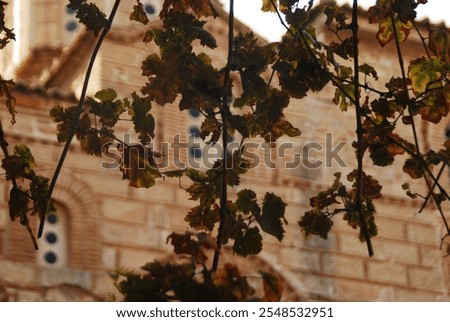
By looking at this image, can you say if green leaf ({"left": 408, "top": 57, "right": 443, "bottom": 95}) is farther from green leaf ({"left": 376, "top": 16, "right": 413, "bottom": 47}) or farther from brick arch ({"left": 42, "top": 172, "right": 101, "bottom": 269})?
brick arch ({"left": 42, "top": 172, "right": 101, "bottom": 269})

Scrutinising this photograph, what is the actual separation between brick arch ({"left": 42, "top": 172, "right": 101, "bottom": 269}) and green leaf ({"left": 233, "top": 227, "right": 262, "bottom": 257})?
294 inches

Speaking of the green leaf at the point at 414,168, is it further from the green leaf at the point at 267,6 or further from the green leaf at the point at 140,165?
the green leaf at the point at 140,165

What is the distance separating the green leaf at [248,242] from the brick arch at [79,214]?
7464 millimetres

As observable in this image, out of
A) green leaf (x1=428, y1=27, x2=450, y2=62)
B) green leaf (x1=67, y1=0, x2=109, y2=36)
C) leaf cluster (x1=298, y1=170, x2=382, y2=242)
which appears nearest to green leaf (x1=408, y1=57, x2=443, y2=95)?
green leaf (x1=428, y1=27, x2=450, y2=62)

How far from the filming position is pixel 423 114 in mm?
3977

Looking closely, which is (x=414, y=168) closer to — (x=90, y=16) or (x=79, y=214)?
(x=90, y=16)

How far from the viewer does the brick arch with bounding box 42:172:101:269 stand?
11000mm

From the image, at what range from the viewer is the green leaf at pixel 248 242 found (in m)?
3.59

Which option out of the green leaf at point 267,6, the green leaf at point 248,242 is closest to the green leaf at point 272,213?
the green leaf at point 248,242

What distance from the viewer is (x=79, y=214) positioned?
1116cm

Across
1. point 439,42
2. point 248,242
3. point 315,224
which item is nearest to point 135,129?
point 248,242

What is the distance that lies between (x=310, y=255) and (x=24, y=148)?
8212 mm

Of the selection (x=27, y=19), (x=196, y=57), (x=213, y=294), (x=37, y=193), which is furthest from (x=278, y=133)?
(x=27, y=19)
